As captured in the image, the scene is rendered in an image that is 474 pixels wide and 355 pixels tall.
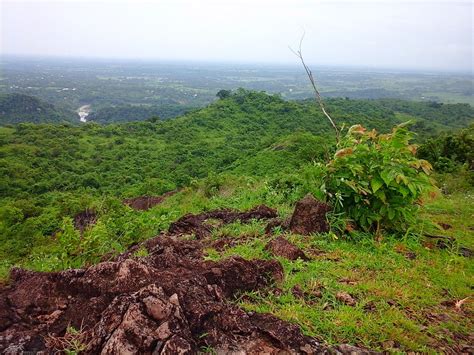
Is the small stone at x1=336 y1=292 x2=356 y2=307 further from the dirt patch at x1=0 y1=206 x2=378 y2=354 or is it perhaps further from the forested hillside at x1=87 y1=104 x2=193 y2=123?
the forested hillside at x1=87 y1=104 x2=193 y2=123

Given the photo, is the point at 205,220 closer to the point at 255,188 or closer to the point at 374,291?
the point at 374,291

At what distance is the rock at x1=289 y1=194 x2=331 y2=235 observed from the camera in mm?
4266

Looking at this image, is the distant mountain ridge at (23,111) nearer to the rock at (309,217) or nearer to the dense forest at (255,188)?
the dense forest at (255,188)

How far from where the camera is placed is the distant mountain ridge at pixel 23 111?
6425cm

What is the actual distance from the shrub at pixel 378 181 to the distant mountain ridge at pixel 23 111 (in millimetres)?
69141

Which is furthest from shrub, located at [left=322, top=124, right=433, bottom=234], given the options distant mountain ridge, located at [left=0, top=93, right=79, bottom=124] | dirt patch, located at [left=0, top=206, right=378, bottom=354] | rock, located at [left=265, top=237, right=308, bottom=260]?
distant mountain ridge, located at [left=0, top=93, right=79, bottom=124]

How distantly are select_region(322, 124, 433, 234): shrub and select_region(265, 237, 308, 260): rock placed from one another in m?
0.78

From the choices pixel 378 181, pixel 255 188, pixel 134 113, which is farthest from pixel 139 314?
pixel 134 113

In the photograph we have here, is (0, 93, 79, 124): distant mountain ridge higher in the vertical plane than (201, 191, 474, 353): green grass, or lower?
lower

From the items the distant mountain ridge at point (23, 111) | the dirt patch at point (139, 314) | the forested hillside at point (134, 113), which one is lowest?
the forested hillside at point (134, 113)

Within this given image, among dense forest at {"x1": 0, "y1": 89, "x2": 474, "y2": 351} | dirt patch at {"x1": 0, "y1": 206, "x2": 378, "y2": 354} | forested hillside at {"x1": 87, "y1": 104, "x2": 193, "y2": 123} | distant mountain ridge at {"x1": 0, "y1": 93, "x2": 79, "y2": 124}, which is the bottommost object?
forested hillside at {"x1": 87, "y1": 104, "x2": 193, "y2": 123}

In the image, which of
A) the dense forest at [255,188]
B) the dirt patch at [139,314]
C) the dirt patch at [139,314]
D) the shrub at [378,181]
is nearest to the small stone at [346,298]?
the dense forest at [255,188]

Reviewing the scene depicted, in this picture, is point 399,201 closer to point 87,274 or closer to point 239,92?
point 87,274

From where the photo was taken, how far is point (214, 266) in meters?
2.99
